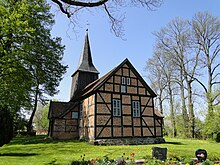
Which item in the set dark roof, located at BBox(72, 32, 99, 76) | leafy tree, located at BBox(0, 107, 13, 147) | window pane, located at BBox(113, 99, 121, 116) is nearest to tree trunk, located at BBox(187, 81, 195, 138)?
dark roof, located at BBox(72, 32, 99, 76)

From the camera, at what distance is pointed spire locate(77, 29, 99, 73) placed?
24.6 metres

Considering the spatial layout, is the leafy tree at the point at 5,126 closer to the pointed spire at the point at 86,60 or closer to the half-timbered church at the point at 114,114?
the half-timbered church at the point at 114,114

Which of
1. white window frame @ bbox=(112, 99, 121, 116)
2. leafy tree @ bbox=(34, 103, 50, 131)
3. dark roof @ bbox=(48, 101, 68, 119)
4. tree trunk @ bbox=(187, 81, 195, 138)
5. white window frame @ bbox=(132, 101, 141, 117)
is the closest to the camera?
white window frame @ bbox=(112, 99, 121, 116)

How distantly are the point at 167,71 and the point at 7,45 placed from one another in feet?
71.3

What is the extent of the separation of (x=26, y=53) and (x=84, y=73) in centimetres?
873

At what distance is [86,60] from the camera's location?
25.3m

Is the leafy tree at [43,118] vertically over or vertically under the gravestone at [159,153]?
over

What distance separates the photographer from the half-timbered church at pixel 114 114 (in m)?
16.7

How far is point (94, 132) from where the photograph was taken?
1605 centimetres

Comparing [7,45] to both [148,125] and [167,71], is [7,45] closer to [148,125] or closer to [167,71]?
[148,125]

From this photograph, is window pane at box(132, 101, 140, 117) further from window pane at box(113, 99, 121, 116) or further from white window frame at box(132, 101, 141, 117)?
window pane at box(113, 99, 121, 116)

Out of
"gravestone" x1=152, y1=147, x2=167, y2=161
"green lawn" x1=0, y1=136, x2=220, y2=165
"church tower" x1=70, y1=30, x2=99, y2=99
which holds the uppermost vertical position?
"church tower" x1=70, y1=30, x2=99, y2=99

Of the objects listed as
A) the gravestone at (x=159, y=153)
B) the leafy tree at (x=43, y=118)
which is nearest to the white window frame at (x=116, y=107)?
the gravestone at (x=159, y=153)

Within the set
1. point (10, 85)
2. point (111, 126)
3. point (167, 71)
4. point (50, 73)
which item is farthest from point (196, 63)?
point (10, 85)
